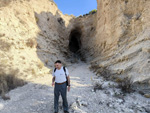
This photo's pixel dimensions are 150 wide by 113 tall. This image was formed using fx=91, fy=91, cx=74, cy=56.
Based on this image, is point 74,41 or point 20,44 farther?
point 74,41

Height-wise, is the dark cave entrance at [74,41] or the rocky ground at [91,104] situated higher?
the dark cave entrance at [74,41]

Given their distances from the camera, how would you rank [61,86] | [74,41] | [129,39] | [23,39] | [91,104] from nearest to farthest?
[61,86] → [91,104] → [129,39] → [23,39] → [74,41]

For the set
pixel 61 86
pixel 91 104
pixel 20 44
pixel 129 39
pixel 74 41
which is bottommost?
pixel 91 104

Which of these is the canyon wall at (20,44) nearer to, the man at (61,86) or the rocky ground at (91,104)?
the rocky ground at (91,104)

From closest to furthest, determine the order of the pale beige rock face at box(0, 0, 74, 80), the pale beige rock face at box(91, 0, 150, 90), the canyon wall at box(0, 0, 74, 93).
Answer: the pale beige rock face at box(91, 0, 150, 90)
the canyon wall at box(0, 0, 74, 93)
the pale beige rock face at box(0, 0, 74, 80)

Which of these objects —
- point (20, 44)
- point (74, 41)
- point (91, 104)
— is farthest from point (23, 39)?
point (74, 41)

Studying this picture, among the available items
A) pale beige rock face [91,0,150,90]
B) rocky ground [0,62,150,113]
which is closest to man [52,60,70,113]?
rocky ground [0,62,150,113]

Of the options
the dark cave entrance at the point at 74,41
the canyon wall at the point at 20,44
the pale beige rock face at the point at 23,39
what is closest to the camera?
the canyon wall at the point at 20,44

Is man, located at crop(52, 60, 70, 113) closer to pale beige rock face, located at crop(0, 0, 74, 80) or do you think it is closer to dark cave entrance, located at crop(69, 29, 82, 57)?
pale beige rock face, located at crop(0, 0, 74, 80)

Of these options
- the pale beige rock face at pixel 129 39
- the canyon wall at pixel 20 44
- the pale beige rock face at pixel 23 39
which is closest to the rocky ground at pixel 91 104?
the pale beige rock face at pixel 129 39

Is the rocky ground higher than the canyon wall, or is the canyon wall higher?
the canyon wall

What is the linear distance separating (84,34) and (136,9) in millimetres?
9377

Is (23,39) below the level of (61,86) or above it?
above

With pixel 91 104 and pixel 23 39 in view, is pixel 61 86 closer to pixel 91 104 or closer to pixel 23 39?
pixel 91 104
